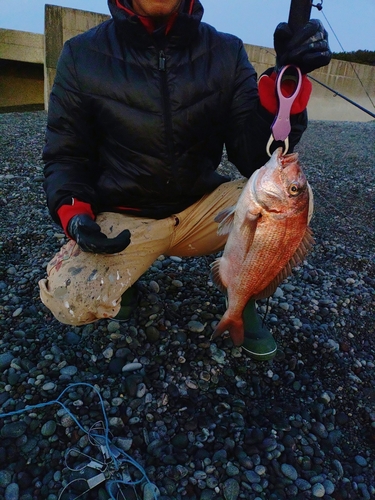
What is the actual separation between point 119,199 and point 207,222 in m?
0.74

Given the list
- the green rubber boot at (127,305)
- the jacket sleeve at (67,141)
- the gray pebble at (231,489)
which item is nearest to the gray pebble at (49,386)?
the green rubber boot at (127,305)

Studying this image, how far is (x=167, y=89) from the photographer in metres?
2.70

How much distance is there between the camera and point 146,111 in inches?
107

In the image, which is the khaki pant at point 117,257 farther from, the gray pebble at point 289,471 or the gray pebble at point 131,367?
the gray pebble at point 289,471

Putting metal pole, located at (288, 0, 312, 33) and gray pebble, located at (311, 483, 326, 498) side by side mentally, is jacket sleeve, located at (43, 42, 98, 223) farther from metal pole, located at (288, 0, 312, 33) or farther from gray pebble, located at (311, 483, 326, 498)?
gray pebble, located at (311, 483, 326, 498)

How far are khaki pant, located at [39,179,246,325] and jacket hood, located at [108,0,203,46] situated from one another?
1.17 meters

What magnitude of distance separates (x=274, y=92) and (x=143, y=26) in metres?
0.99

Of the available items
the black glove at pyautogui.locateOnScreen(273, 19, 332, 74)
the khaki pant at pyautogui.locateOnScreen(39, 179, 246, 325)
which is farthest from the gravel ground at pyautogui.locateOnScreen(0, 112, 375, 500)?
the black glove at pyautogui.locateOnScreen(273, 19, 332, 74)

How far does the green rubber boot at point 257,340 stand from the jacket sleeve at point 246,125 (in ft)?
3.82

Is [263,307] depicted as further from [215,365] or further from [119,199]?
[119,199]

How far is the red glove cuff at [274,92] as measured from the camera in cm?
229

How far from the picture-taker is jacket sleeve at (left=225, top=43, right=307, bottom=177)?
2.69 meters

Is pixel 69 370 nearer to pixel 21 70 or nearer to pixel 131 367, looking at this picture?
pixel 131 367

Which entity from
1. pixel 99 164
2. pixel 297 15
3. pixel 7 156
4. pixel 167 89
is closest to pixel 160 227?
pixel 99 164
